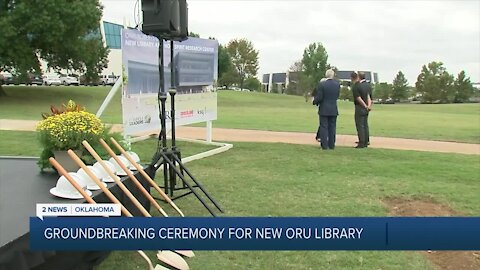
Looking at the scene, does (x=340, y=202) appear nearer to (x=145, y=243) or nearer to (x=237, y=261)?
(x=237, y=261)

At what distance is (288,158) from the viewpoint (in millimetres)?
10445

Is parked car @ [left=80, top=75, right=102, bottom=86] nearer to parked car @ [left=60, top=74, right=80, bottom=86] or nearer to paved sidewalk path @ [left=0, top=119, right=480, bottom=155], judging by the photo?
parked car @ [left=60, top=74, right=80, bottom=86]

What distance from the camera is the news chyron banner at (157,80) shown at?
8477 millimetres

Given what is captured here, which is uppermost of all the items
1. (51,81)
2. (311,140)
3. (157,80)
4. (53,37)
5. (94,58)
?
(53,37)

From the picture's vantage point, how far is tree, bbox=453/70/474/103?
73500 millimetres

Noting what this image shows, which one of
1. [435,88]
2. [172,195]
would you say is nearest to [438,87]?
[435,88]

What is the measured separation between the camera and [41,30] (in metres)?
33.4

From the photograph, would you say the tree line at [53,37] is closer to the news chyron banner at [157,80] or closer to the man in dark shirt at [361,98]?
the news chyron banner at [157,80]

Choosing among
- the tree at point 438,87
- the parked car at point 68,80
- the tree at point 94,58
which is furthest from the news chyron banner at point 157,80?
the tree at point 438,87

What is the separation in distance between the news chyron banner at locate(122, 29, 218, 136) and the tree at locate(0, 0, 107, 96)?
24.6 metres

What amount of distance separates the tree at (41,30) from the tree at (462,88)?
55.4m

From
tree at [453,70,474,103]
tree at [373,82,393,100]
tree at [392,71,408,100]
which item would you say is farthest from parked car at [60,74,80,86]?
tree at [453,70,474,103]

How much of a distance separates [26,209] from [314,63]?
60.4 metres

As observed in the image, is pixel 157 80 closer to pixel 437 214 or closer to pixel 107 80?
pixel 437 214
